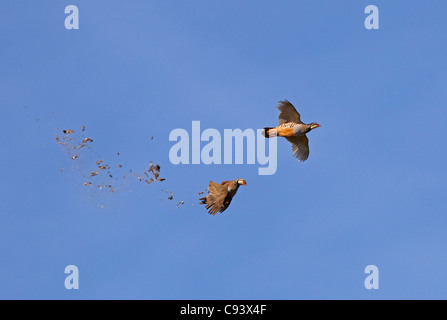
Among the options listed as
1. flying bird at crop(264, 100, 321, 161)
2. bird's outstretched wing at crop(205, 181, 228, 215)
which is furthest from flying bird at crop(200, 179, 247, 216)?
flying bird at crop(264, 100, 321, 161)

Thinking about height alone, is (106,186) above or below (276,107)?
below

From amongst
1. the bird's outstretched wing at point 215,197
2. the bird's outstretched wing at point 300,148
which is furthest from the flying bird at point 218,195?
the bird's outstretched wing at point 300,148

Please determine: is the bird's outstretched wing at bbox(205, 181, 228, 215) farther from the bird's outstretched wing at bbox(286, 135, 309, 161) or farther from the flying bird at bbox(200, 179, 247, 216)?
the bird's outstretched wing at bbox(286, 135, 309, 161)

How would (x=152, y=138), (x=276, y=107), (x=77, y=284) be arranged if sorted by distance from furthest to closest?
(x=276, y=107), (x=77, y=284), (x=152, y=138)

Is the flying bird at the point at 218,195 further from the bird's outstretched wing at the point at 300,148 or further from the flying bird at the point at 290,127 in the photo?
the bird's outstretched wing at the point at 300,148

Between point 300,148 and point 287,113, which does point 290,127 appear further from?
point 300,148

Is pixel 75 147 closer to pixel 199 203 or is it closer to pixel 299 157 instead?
pixel 199 203
